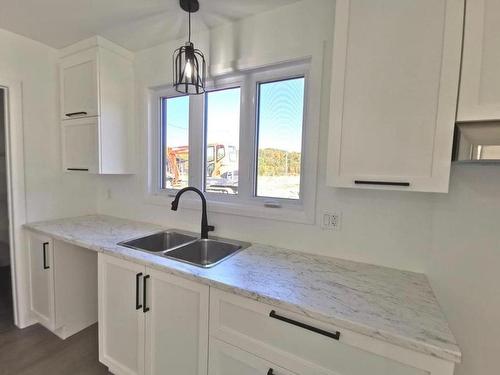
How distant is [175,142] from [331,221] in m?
1.43

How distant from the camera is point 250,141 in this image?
5.59ft

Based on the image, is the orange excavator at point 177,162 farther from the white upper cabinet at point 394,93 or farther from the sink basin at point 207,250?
the white upper cabinet at point 394,93

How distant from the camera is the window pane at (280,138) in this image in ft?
5.20

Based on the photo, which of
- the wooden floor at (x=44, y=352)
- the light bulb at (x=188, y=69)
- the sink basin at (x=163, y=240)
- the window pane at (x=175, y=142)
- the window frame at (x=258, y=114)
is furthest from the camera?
the window pane at (x=175, y=142)

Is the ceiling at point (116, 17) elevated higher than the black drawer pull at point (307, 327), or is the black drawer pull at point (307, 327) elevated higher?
the ceiling at point (116, 17)

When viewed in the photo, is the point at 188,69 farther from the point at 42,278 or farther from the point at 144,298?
the point at 42,278

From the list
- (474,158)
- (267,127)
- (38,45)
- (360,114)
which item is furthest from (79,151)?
(474,158)

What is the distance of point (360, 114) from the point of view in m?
1.09

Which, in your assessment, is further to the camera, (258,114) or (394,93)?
(258,114)

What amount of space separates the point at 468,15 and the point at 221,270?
1.44m

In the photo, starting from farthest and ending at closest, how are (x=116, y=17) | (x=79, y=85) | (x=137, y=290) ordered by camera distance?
(x=79, y=85)
(x=116, y=17)
(x=137, y=290)

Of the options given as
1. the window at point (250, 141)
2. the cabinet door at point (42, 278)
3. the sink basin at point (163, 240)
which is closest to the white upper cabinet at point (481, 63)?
the window at point (250, 141)

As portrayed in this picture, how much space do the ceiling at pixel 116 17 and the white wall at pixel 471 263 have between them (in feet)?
4.57

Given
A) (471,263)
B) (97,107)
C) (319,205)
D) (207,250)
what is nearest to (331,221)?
(319,205)
